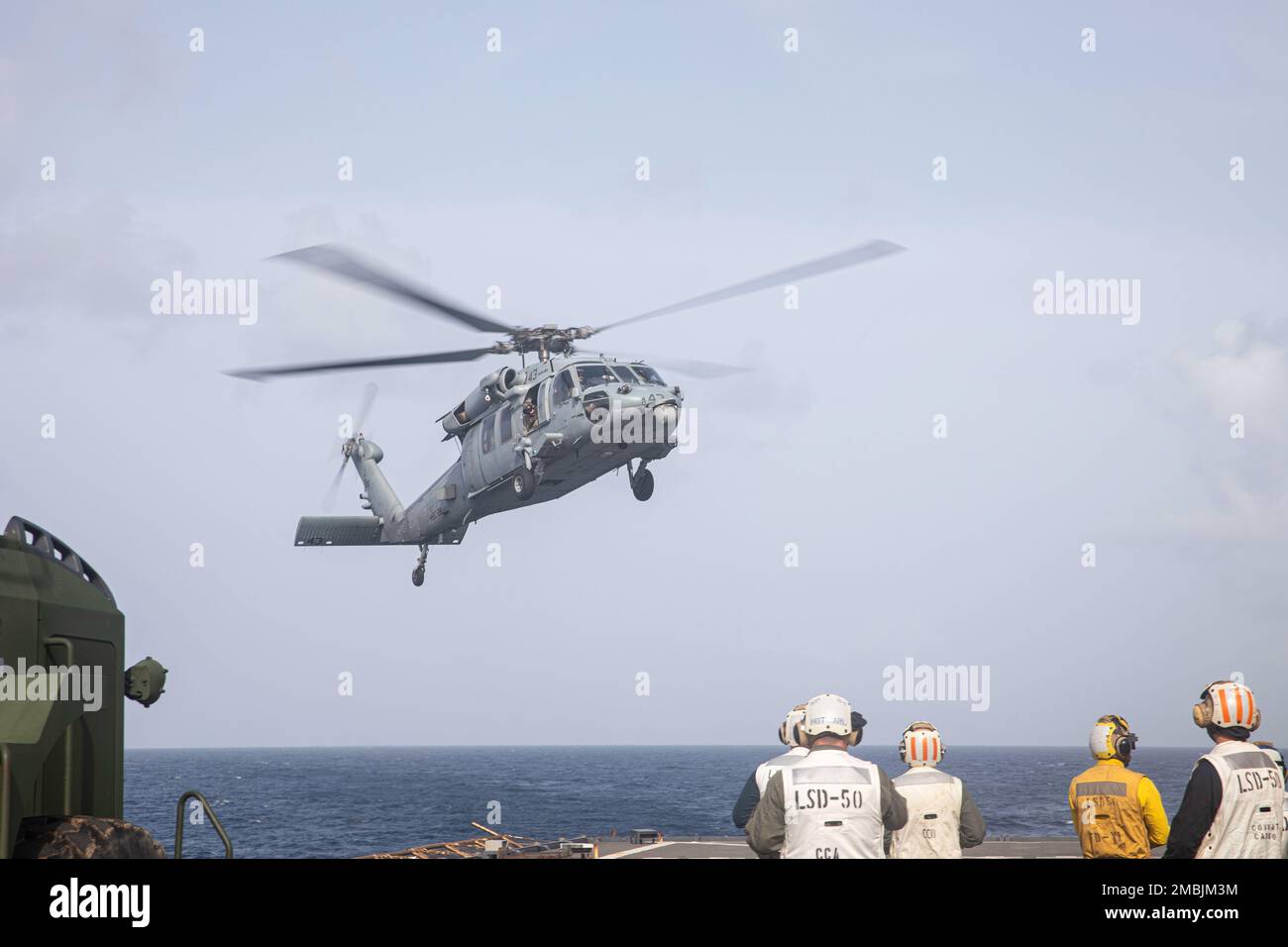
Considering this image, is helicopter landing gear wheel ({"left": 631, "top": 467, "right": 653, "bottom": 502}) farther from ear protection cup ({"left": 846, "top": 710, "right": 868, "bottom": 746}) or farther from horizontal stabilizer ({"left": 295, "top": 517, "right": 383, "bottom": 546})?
ear protection cup ({"left": 846, "top": 710, "right": 868, "bottom": 746})

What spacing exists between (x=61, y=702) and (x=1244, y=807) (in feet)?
21.5

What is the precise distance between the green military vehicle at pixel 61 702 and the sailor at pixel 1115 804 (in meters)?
5.20

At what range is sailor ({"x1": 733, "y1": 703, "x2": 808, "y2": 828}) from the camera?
8078 mm

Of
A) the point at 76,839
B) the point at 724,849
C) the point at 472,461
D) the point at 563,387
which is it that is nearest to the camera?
the point at 76,839

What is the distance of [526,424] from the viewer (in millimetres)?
27438

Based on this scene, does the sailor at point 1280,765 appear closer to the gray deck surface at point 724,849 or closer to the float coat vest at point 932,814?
the float coat vest at point 932,814

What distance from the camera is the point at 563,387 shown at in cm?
2633

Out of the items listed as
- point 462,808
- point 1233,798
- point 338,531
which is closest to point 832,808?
point 1233,798

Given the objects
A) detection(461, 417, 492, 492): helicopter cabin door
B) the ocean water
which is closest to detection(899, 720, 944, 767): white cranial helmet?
detection(461, 417, 492, 492): helicopter cabin door

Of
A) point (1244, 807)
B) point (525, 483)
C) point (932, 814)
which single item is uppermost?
point (525, 483)

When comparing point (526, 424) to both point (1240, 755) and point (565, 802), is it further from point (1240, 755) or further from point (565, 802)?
point (565, 802)

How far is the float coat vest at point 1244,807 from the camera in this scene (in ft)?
25.4

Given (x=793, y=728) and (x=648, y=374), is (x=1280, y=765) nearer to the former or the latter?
(x=793, y=728)
